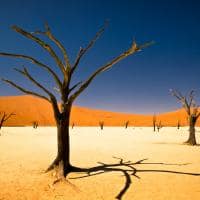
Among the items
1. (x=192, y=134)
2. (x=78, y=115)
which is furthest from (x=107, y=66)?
(x=78, y=115)

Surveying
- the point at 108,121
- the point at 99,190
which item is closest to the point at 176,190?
the point at 99,190

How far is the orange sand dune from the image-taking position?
111688mm

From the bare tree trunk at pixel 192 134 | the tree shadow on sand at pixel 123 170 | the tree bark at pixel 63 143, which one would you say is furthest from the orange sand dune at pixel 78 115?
the tree bark at pixel 63 143

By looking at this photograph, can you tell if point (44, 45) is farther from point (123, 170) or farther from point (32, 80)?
point (123, 170)

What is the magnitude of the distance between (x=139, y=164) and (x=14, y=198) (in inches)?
255

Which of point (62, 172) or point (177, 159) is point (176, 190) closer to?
point (62, 172)

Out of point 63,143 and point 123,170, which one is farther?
point 123,170

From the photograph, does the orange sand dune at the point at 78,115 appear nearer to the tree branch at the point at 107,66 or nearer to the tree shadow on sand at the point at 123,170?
the tree shadow on sand at the point at 123,170

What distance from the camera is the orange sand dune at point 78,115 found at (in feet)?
366

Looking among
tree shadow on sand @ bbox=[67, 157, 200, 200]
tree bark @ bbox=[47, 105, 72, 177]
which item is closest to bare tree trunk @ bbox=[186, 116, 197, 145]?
tree shadow on sand @ bbox=[67, 157, 200, 200]

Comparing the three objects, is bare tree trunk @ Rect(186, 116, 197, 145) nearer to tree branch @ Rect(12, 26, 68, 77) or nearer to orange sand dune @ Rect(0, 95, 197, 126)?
tree branch @ Rect(12, 26, 68, 77)

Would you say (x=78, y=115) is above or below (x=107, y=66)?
above

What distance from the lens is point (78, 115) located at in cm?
13038

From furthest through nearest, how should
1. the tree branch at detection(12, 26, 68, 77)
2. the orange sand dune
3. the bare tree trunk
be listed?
1. the orange sand dune
2. the bare tree trunk
3. the tree branch at detection(12, 26, 68, 77)
